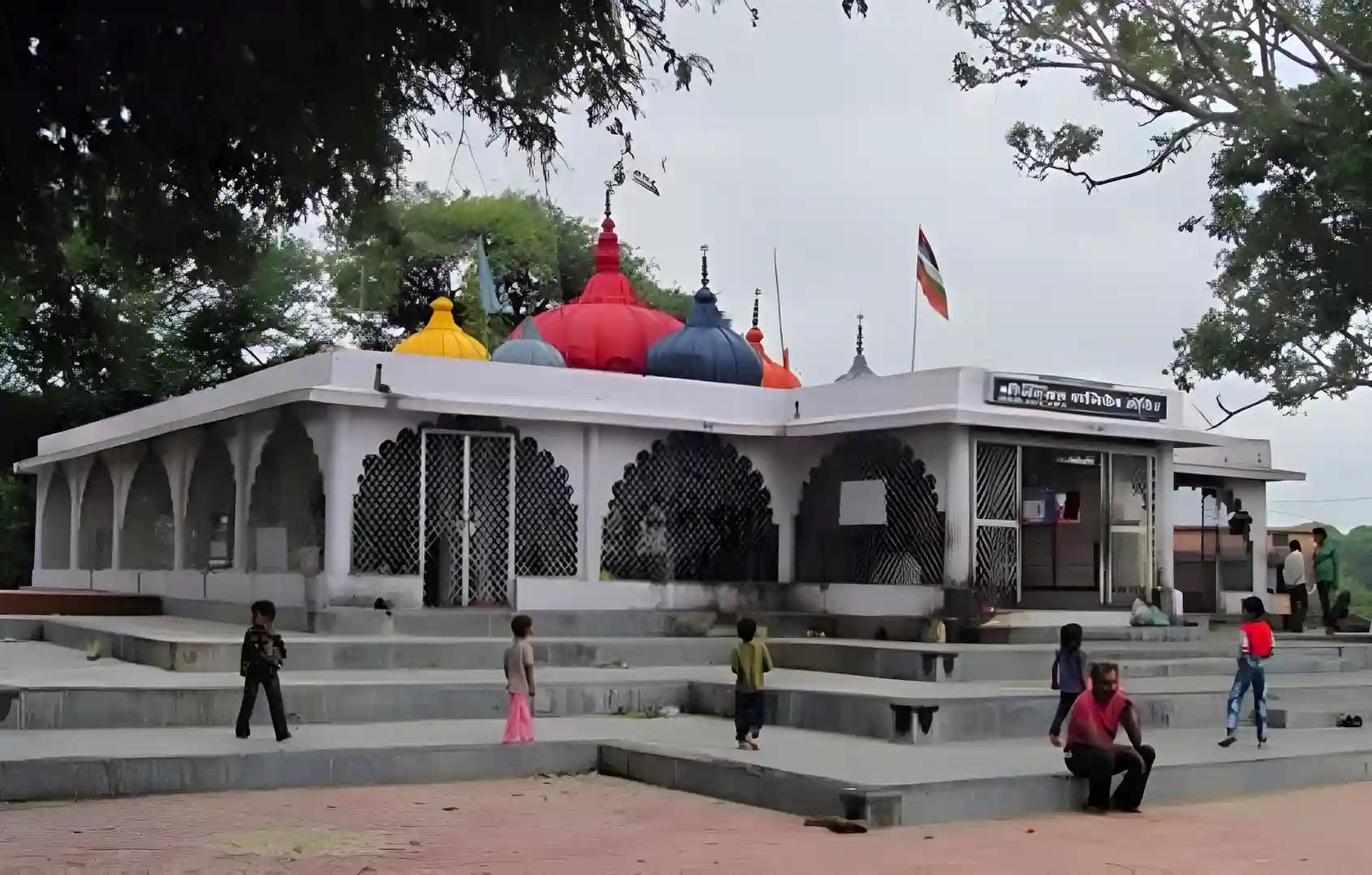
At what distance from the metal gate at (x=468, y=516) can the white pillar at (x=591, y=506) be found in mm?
865

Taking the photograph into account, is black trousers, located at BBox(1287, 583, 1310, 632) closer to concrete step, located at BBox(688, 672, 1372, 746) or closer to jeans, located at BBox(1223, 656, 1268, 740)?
concrete step, located at BBox(688, 672, 1372, 746)

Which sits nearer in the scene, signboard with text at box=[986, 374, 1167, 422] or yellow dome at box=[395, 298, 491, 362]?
signboard with text at box=[986, 374, 1167, 422]

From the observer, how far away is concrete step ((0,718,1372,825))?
29.8ft

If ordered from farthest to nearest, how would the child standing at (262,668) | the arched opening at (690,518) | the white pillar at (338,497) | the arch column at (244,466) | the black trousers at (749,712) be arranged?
1. the arched opening at (690,518)
2. the arch column at (244,466)
3. the white pillar at (338,497)
4. the black trousers at (749,712)
5. the child standing at (262,668)

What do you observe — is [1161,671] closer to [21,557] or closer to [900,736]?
[900,736]

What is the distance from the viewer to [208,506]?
62.8 feet

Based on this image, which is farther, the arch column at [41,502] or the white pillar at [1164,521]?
the arch column at [41,502]

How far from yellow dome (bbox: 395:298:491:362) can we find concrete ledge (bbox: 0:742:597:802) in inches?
399

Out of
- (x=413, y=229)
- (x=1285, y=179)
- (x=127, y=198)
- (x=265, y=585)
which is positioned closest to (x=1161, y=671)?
(x=1285, y=179)

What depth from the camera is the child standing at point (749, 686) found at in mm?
10781

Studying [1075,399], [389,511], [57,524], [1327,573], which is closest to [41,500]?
[57,524]

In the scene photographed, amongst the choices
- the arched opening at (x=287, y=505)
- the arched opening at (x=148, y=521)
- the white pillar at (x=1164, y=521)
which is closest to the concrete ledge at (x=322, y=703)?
the arched opening at (x=287, y=505)

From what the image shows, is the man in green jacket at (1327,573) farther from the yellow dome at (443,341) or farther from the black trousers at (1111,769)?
the black trousers at (1111,769)

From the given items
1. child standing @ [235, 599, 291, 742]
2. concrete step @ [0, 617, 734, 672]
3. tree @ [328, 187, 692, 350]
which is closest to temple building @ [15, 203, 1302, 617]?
concrete step @ [0, 617, 734, 672]
